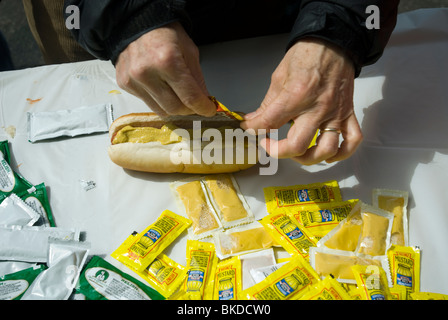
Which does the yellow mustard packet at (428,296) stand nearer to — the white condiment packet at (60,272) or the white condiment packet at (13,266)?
the white condiment packet at (60,272)

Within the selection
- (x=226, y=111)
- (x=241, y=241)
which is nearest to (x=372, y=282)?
(x=241, y=241)

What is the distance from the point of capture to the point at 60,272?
1376 millimetres

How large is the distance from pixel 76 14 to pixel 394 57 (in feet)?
5.99

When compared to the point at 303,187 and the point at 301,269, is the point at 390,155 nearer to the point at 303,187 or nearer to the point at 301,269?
the point at 303,187

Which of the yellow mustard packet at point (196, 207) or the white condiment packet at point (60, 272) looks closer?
the white condiment packet at point (60, 272)

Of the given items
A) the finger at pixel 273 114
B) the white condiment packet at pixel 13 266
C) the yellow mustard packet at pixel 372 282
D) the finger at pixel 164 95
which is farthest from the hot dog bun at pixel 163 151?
the yellow mustard packet at pixel 372 282

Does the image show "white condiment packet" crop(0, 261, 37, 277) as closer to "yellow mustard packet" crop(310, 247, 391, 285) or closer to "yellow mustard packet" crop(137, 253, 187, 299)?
"yellow mustard packet" crop(137, 253, 187, 299)

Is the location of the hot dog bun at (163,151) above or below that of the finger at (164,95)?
below

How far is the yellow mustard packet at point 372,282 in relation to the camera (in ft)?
4.25

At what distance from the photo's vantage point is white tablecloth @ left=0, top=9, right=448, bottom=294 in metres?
1.57

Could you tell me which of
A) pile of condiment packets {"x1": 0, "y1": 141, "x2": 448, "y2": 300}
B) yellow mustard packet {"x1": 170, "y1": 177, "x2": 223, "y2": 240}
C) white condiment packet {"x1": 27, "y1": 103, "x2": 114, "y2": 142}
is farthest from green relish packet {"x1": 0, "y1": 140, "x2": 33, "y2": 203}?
yellow mustard packet {"x1": 170, "y1": 177, "x2": 223, "y2": 240}

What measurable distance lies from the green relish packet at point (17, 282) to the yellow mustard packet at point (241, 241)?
77 centimetres

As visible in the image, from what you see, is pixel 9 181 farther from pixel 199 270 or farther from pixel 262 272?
pixel 262 272

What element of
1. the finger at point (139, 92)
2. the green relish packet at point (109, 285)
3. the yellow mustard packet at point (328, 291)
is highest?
the finger at point (139, 92)
